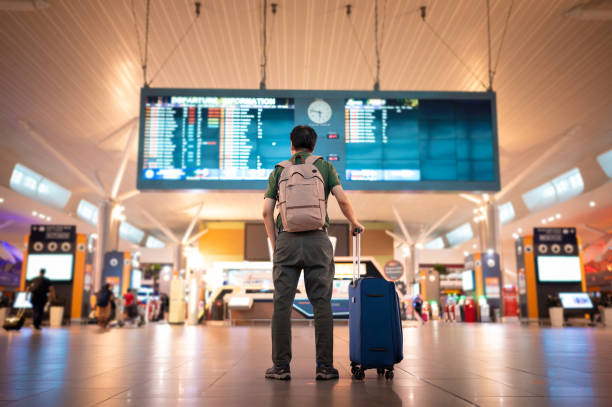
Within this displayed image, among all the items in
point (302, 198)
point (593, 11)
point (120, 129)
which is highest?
point (120, 129)

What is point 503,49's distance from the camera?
1461 centimetres

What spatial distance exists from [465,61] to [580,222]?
956 inches

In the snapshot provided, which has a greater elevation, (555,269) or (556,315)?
(555,269)

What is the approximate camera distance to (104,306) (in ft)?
57.8

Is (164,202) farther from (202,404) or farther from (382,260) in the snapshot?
(202,404)

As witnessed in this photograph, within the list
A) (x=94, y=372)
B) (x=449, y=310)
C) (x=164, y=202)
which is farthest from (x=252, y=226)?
(x=94, y=372)

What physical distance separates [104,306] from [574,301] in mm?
16068

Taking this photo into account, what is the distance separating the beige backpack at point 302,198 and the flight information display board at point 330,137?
606cm

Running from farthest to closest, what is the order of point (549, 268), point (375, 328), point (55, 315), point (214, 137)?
point (549, 268) → point (55, 315) → point (214, 137) → point (375, 328)

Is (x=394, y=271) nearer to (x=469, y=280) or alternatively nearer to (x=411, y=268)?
(x=469, y=280)

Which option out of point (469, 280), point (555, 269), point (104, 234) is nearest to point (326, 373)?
point (555, 269)

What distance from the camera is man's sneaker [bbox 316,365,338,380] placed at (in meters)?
3.37

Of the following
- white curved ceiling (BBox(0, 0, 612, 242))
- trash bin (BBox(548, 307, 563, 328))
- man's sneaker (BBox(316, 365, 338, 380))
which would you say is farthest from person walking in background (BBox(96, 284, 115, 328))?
man's sneaker (BBox(316, 365, 338, 380))

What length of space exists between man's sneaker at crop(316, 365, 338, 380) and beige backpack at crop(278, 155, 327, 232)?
2.94 feet
